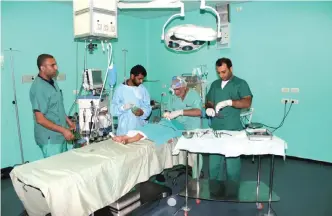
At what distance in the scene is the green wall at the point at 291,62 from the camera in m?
3.49

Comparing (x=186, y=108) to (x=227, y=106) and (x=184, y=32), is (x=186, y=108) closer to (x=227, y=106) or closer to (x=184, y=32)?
(x=227, y=106)

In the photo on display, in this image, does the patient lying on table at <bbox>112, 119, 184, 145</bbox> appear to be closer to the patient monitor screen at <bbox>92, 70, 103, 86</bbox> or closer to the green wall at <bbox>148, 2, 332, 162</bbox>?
the patient monitor screen at <bbox>92, 70, 103, 86</bbox>

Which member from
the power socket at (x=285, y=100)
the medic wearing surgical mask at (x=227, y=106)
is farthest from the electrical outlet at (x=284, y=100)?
the medic wearing surgical mask at (x=227, y=106)

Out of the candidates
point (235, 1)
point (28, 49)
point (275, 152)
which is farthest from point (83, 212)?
point (235, 1)

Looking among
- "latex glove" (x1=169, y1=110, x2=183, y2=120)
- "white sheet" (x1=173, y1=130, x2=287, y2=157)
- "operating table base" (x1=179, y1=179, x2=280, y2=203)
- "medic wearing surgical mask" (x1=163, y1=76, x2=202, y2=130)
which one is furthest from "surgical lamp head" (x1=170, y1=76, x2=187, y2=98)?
"operating table base" (x1=179, y1=179, x2=280, y2=203)

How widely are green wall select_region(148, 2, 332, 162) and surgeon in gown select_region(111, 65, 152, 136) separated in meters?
2.01

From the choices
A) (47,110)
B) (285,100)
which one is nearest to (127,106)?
(47,110)

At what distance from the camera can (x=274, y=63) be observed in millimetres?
3814

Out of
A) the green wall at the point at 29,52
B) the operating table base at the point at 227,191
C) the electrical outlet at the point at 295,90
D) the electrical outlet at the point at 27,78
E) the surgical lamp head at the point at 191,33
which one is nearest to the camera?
the surgical lamp head at the point at 191,33

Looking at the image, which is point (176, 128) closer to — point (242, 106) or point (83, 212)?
point (242, 106)

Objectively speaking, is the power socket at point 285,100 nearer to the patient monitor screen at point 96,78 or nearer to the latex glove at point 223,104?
the latex glove at point 223,104

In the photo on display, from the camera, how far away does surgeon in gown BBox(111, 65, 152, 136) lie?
272cm

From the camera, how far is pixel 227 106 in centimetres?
236

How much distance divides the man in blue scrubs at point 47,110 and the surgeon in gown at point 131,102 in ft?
1.94
